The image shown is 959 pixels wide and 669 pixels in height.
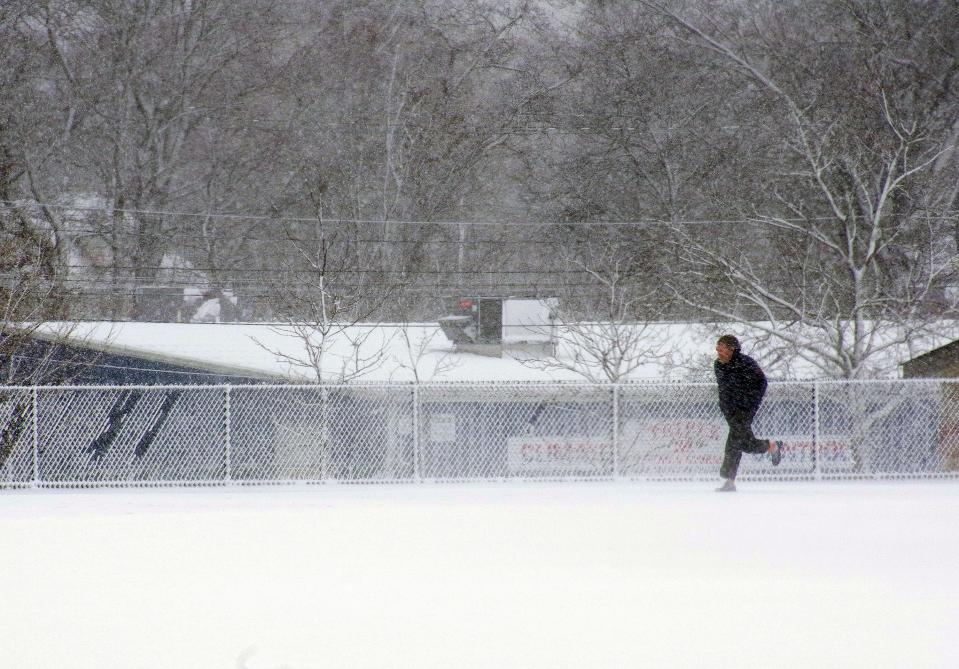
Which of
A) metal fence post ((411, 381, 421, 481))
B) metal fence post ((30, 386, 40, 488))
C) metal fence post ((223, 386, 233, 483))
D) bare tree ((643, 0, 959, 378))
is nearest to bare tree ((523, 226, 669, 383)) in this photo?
bare tree ((643, 0, 959, 378))

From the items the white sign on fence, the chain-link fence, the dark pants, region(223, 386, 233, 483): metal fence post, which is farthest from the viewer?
the white sign on fence

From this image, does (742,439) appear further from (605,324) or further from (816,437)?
(605,324)

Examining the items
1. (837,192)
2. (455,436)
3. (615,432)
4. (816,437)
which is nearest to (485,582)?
(615,432)

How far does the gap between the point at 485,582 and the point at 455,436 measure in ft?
22.2

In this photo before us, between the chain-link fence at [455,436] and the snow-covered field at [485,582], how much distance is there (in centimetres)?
258

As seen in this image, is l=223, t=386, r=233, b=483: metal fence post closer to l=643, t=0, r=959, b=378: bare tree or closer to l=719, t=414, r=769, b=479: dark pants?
l=719, t=414, r=769, b=479: dark pants

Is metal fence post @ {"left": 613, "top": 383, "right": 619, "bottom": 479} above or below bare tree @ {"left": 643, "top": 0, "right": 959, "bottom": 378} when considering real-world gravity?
below

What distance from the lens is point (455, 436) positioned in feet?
46.7

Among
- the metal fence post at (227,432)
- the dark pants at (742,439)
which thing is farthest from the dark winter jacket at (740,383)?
the metal fence post at (227,432)

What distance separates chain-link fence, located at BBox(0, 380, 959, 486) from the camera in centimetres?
1312

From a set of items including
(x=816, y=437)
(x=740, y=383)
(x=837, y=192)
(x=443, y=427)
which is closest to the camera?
(x=740, y=383)

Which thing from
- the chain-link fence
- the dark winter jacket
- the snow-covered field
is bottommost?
the snow-covered field

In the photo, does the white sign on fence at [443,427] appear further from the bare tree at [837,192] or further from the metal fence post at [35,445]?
the bare tree at [837,192]

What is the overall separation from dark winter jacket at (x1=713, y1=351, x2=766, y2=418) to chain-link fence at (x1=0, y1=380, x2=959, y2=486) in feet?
7.83
